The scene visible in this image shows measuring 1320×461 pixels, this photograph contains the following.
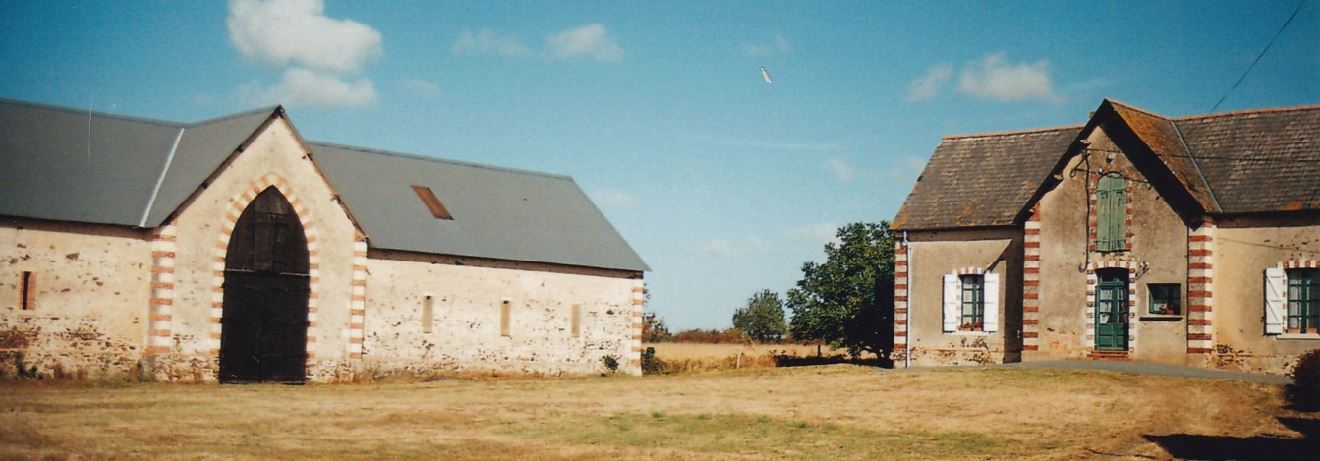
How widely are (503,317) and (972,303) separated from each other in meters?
13.4

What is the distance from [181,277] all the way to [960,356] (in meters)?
20.6

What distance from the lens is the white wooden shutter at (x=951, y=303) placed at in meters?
37.0

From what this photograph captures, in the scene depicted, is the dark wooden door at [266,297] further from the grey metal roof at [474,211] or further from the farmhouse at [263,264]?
the grey metal roof at [474,211]

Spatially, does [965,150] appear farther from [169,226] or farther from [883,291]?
[169,226]

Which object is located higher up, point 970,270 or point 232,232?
point 232,232

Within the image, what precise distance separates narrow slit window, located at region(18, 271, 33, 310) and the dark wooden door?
14.5ft

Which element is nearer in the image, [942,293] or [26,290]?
[26,290]

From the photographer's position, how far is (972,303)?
3697cm

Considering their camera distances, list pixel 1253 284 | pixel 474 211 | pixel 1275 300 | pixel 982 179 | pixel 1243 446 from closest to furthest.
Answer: pixel 1243 446
pixel 1275 300
pixel 1253 284
pixel 982 179
pixel 474 211

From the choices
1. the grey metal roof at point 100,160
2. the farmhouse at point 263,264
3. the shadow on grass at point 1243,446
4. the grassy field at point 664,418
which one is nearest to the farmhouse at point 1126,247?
the grassy field at point 664,418

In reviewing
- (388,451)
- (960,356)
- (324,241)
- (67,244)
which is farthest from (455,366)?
(388,451)

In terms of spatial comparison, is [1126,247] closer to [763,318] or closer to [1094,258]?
[1094,258]

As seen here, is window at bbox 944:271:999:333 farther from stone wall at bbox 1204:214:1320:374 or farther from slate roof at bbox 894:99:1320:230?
stone wall at bbox 1204:214:1320:374

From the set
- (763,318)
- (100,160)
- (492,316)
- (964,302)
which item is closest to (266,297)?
(100,160)
